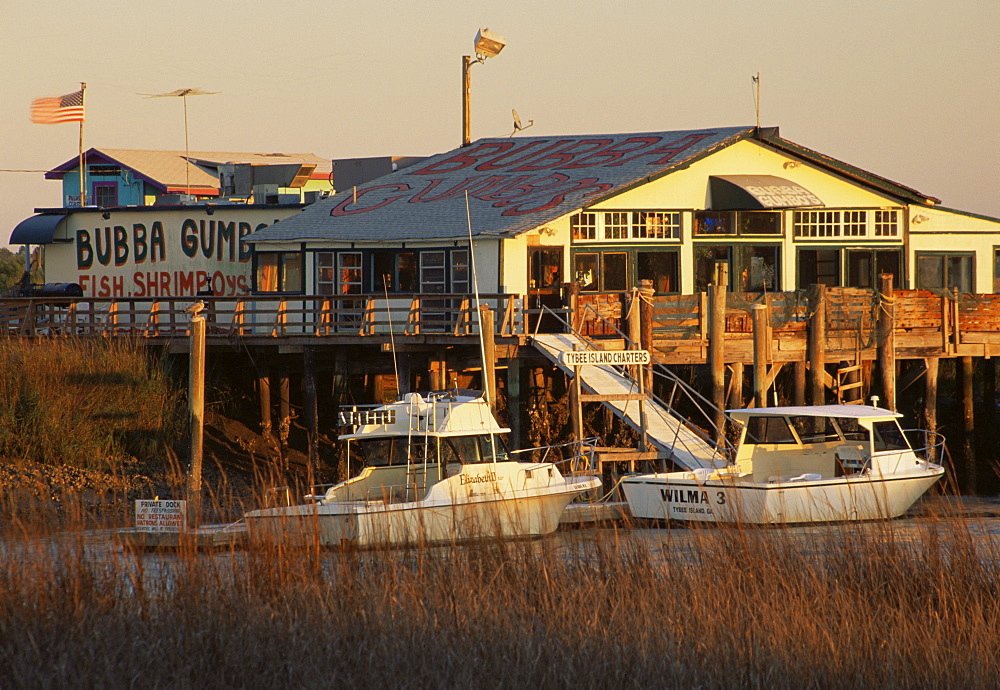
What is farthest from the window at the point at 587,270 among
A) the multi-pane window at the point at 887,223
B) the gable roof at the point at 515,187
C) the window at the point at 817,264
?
the multi-pane window at the point at 887,223

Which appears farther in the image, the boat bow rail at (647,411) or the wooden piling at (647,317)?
the wooden piling at (647,317)

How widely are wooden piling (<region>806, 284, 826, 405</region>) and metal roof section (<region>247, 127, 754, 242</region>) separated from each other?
485 centimetres

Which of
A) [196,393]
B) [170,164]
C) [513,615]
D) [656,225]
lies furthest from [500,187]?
[170,164]

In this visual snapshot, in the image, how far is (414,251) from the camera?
29.6 metres

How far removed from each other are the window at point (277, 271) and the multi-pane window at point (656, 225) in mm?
7746

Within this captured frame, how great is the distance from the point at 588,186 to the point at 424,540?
1856cm

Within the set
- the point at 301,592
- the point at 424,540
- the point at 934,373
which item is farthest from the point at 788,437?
the point at 301,592

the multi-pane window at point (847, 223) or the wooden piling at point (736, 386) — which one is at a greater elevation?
the multi-pane window at point (847, 223)

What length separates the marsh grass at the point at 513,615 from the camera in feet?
33.2

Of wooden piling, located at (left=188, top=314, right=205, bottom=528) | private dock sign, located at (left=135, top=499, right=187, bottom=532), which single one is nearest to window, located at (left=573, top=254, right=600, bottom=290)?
wooden piling, located at (left=188, top=314, right=205, bottom=528)

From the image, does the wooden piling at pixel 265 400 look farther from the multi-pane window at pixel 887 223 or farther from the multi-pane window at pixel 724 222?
the multi-pane window at pixel 887 223

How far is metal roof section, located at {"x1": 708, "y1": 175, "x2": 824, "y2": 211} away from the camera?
29.6 metres

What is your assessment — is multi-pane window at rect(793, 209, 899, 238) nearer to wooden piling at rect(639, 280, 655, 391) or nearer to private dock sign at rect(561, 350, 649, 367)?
wooden piling at rect(639, 280, 655, 391)

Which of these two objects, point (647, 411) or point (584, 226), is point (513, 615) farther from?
point (584, 226)
